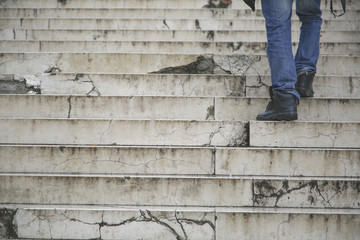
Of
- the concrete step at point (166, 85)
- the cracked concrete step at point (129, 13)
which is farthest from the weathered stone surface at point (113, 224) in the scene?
the cracked concrete step at point (129, 13)

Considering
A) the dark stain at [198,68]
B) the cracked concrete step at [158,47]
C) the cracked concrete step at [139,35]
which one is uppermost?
the cracked concrete step at [139,35]

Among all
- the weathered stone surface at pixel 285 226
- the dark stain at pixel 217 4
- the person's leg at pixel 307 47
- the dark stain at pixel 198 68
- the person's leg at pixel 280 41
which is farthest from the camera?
the dark stain at pixel 217 4

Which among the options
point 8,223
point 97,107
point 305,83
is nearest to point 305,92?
point 305,83

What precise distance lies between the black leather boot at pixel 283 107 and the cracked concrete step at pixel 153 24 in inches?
99.9

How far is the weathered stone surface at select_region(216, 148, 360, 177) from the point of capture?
8.14 ft

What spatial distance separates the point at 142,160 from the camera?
2553 mm

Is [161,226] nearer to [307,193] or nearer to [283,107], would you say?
[307,193]

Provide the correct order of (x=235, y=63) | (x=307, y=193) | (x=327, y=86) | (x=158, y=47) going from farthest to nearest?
(x=158, y=47)
(x=235, y=63)
(x=327, y=86)
(x=307, y=193)

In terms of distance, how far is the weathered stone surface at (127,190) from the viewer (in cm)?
236

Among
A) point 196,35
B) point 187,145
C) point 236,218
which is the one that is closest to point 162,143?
point 187,145

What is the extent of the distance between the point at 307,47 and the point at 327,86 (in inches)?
22.9

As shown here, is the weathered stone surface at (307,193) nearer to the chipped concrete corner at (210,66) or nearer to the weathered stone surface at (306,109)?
the weathered stone surface at (306,109)

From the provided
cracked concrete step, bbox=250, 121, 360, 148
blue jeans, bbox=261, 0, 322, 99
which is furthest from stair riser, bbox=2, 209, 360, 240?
blue jeans, bbox=261, 0, 322, 99

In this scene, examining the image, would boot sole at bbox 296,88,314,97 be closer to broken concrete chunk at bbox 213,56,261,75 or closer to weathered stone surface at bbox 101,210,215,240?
broken concrete chunk at bbox 213,56,261,75
